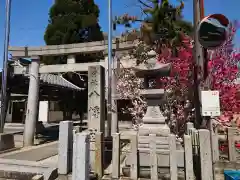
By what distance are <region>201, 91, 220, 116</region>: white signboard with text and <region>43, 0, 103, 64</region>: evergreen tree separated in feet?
45.5

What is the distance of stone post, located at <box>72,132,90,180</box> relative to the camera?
346 cm

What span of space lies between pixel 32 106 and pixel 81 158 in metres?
6.24

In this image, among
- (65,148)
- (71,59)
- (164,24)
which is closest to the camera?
(65,148)

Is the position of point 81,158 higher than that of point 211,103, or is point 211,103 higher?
point 211,103

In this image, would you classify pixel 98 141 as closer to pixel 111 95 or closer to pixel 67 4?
pixel 111 95

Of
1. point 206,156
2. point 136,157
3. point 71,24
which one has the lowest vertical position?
point 136,157

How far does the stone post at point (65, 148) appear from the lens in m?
4.21

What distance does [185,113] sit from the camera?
7.50m

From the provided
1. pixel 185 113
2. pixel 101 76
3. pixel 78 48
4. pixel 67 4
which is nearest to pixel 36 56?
pixel 78 48

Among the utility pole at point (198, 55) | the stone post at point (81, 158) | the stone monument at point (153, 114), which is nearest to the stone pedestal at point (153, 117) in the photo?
the stone monument at point (153, 114)

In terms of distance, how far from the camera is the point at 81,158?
11.4 feet

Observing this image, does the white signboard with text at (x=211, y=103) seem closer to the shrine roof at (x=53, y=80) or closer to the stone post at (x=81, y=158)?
the stone post at (x=81, y=158)

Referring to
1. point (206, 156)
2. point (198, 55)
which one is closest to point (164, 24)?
point (198, 55)

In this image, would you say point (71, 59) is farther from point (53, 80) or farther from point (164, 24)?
point (164, 24)
